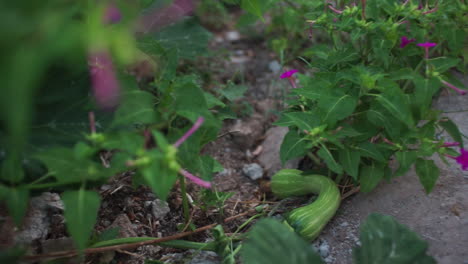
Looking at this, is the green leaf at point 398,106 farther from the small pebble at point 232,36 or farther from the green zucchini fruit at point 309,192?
the small pebble at point 232,36

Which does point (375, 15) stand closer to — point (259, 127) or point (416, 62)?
point (416, 62)

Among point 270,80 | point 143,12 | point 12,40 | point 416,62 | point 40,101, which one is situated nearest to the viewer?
point 12,40

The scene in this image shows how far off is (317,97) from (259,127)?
3.02ft

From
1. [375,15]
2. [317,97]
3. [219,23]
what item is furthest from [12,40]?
[219,23]

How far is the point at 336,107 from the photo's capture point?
157 cm

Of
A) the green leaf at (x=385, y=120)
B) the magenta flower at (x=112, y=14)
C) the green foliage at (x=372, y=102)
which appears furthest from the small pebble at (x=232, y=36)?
the magenta flower at (x=112, y=14)

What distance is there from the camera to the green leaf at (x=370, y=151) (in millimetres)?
1646

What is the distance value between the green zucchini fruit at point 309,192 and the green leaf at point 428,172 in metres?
0.34

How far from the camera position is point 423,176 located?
1619mm

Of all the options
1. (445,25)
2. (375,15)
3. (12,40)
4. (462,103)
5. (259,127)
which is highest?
(12,40)

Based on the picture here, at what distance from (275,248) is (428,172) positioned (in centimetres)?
73

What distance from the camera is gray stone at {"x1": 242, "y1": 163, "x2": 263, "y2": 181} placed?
224cm

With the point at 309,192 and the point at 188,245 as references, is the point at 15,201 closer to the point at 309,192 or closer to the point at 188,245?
the point at 188,245

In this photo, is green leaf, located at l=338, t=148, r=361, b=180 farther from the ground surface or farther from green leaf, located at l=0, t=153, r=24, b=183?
green leaf, located at l=0, t=153, r=24, b=183
